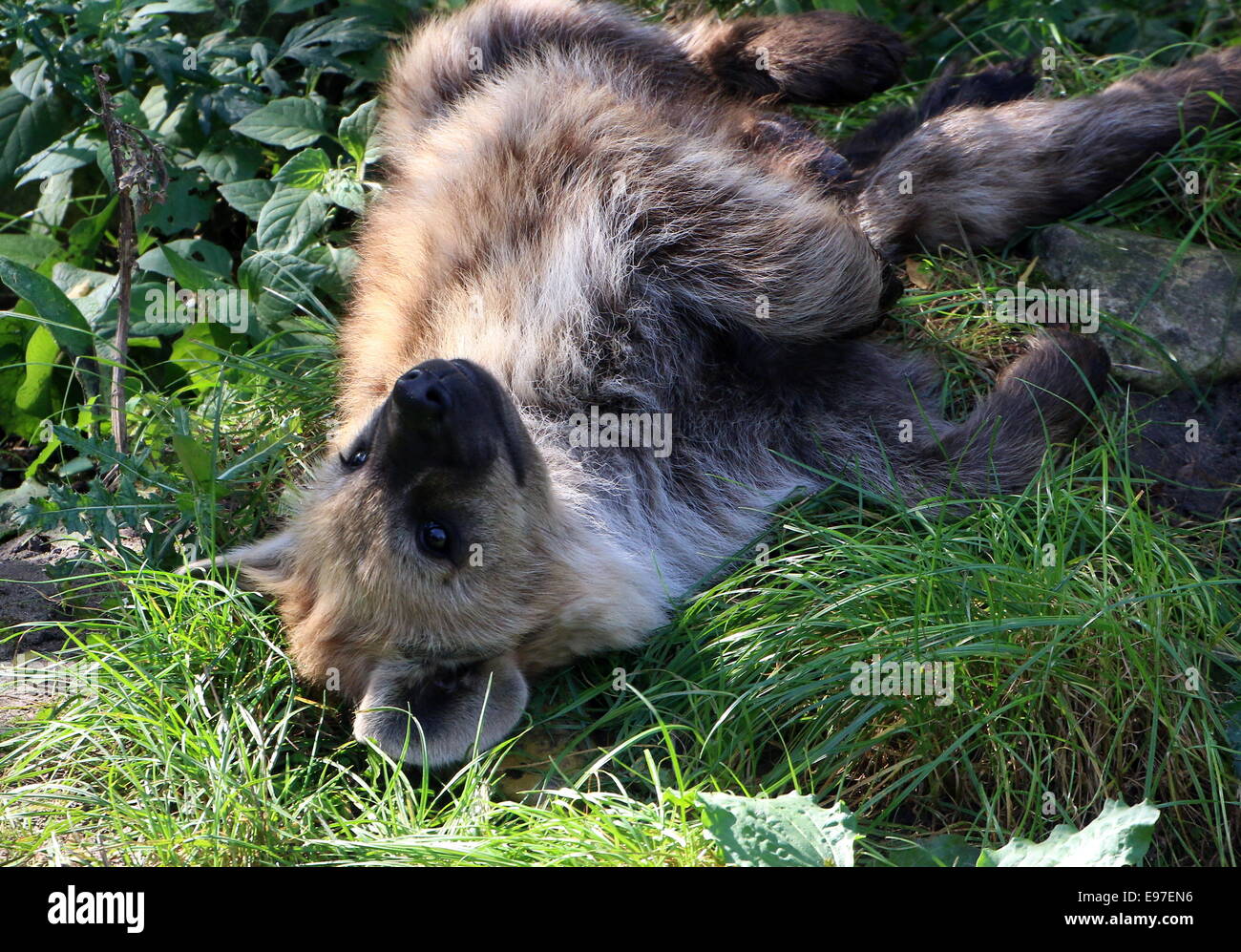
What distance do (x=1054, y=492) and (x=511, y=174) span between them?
208 cm

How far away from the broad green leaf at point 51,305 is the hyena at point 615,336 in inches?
41.9

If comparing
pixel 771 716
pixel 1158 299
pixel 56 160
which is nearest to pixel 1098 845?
pixel 771 716

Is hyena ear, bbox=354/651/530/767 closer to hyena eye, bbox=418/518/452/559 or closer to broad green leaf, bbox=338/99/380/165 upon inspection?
hyena eye, bbox=418/518/452/559

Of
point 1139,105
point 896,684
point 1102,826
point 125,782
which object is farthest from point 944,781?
point 1139,105

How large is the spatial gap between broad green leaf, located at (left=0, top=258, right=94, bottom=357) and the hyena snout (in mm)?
1874

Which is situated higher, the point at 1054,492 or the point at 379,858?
the point at 1054,492

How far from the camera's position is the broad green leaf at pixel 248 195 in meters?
4.76

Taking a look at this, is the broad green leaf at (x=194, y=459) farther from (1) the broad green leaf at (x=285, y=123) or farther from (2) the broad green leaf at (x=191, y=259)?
(1) the broad green leaf at (x=285, y=123)

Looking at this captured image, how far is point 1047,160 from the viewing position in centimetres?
440

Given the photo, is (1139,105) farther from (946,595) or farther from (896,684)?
(896,684)

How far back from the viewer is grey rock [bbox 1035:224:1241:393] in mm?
4082

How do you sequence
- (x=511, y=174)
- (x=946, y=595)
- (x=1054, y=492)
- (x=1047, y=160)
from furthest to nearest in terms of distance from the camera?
(x=1047, y=160), (x=511, y=174), (x=1054, y=492), (x=946, y=595)

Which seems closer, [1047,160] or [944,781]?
[944,781]

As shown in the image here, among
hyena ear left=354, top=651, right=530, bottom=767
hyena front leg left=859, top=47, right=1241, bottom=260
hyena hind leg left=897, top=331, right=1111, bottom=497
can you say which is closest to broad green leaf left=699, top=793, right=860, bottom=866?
hyena ear left=354, top=651, right=530, bottom=767
